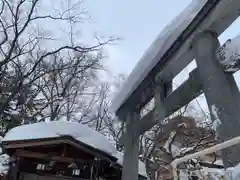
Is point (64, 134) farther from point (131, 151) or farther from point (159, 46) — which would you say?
point (159, 46)

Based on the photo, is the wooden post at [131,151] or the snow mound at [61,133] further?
the snow mound at [61,133]

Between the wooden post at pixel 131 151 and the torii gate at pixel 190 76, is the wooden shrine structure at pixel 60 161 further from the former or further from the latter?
the torii gate at pixel 190 76

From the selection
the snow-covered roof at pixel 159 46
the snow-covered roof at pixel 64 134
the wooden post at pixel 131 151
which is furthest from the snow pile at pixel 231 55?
the snow-covered roof at pixel 64 134

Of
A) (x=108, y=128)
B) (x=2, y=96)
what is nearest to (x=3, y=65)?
(x=2, y=96)

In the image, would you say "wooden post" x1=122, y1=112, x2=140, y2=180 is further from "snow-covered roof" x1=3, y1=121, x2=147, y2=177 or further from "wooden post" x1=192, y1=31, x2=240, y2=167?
"snow-covered roof" x1=3, y1=121, x2=147, y2=177

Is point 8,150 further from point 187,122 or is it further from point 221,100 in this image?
point 187,122

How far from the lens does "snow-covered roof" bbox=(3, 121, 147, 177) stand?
6543mm

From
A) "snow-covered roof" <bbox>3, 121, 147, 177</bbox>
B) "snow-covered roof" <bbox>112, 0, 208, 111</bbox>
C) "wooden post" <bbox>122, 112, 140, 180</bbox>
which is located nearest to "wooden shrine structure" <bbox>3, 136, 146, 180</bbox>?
"snow-covered roof" <bbox>3, 121, 147, 177</bbox>

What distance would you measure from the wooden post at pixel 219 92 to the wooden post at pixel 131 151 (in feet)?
6.77

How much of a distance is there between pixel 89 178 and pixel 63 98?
11669mm

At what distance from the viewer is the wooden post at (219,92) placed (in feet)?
5.79

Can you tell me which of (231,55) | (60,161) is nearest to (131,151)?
(231,55)

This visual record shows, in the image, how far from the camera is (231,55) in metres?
1.90

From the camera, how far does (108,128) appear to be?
2047 centimetres
